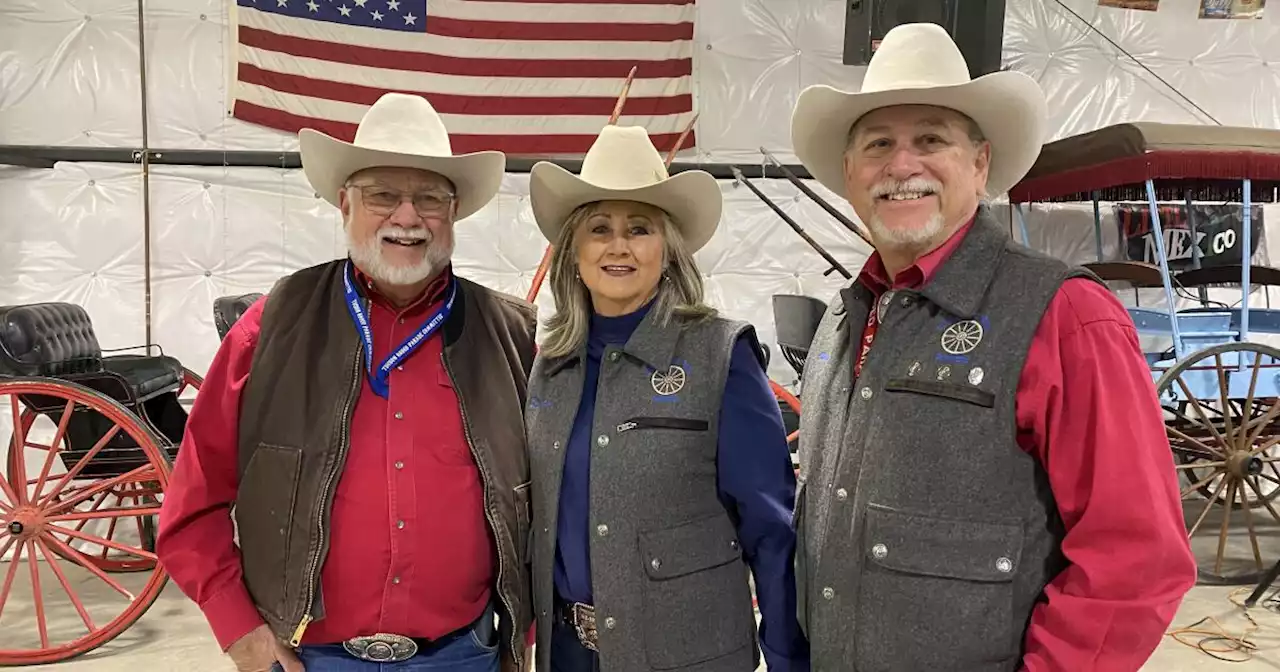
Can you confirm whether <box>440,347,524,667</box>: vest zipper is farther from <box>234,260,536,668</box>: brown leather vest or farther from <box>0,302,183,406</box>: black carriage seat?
<box>0,302,183,406</box>: black carriage seat

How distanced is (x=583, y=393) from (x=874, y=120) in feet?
2.43

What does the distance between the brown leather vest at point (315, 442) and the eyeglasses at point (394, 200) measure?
6.0 inches

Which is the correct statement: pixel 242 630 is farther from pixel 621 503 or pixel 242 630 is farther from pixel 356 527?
pixel 621 503

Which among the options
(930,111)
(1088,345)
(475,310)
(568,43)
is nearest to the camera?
(1088,345)

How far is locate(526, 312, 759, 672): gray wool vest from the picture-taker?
143cm

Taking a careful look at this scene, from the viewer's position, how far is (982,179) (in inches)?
55.5

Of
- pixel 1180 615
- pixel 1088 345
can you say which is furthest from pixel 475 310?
pixel 1180 615

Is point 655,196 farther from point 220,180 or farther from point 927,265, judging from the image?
point 220,180

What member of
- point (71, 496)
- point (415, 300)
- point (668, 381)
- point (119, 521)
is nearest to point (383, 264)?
point (415, 300)

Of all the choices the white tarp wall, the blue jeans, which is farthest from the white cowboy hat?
the white tarp wall

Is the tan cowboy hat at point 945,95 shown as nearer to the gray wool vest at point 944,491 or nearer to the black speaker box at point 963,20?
the gray wool vest at point 944,491

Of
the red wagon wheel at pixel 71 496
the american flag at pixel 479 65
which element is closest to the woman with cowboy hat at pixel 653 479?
the red wagon wheel at pixel 71 496

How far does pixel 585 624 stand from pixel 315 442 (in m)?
0.63

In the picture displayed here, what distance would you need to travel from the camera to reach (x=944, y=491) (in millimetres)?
1147
